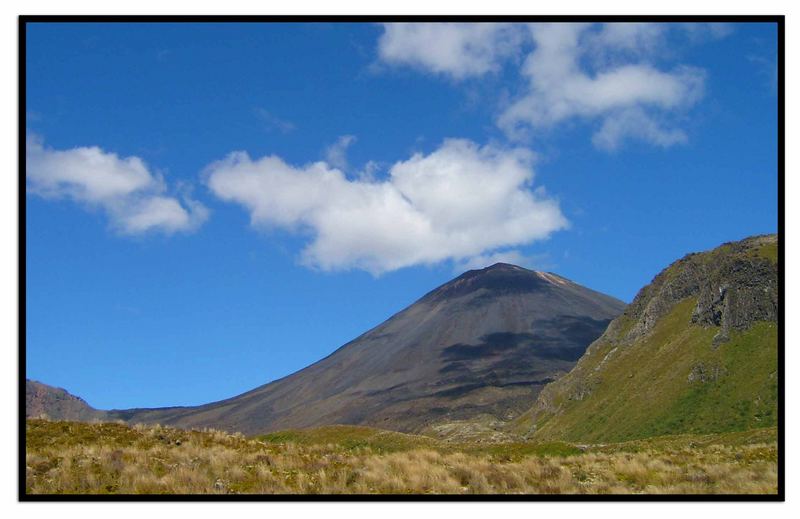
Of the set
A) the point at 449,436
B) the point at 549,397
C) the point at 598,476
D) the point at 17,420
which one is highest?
the point at 17,420

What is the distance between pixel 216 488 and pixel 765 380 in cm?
7998

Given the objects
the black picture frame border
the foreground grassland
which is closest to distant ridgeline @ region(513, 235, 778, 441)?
the foreground grassland

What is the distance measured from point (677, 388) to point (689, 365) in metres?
5.74

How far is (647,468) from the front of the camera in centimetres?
2541

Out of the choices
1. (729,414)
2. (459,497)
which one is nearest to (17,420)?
(459,497)

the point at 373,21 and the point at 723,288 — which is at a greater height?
the point at 373,21

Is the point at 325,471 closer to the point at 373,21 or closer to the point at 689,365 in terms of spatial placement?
the point at 373,21

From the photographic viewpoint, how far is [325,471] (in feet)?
82.7

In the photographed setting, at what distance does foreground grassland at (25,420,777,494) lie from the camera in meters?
21.8

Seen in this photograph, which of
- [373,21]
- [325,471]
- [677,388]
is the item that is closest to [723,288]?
[677,388]

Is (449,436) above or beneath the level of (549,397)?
beneath

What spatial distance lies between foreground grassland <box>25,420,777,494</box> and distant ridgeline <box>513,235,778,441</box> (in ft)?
181

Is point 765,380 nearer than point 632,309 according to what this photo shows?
Yes

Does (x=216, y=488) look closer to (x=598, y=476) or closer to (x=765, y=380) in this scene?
(x=598, y=476)
